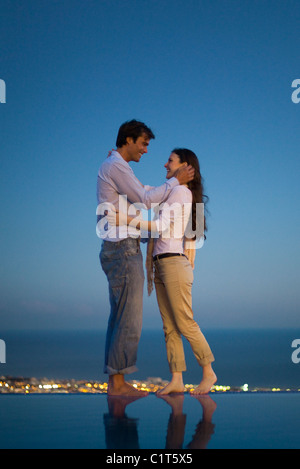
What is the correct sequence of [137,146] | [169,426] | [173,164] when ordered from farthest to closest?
[173,164] < [137,146] < [169,426]

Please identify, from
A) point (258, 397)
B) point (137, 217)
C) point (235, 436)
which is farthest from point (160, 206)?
point (235, 436)

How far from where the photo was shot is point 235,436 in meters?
2.03

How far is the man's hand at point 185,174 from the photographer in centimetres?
331

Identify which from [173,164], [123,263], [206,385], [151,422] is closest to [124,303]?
[123,263]

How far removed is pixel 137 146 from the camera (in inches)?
129

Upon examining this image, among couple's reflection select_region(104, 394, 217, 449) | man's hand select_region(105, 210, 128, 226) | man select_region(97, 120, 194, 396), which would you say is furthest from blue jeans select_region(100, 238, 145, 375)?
couple's reflection select_region(104, 394, 217, 449)

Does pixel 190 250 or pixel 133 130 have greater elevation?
pixel 133 130

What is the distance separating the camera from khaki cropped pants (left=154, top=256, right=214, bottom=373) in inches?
125

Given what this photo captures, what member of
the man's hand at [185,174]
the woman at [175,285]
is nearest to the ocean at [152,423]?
the woman at [175,285]

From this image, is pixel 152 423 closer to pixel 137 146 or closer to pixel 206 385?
pixel 206 385

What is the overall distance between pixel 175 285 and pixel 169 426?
1.14 m

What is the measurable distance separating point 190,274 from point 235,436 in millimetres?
1371
